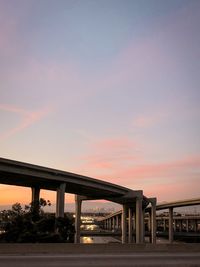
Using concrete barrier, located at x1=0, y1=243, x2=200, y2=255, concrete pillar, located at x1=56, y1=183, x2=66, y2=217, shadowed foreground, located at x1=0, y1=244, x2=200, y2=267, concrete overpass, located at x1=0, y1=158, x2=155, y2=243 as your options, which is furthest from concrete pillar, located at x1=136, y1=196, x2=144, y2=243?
concrete barrier, located at x1=0, y1=243, x2=200, y2=255

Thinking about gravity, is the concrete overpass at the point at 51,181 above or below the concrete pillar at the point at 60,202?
above

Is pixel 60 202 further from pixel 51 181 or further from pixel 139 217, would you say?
pixel 139 217

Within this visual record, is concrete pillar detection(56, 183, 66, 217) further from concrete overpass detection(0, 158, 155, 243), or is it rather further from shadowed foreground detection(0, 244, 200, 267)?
shadowed foreground detection(0, 244, 200, 267)

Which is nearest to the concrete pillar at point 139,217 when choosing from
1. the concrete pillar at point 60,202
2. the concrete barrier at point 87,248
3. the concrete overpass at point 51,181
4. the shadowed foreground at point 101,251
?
the concrete overpass at point 51,181

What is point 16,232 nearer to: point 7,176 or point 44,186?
point 7,176

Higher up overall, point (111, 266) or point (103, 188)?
point (103, 188)

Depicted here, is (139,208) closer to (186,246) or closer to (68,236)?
(68,236)

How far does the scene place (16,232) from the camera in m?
52.8

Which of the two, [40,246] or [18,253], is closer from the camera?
[18,253]

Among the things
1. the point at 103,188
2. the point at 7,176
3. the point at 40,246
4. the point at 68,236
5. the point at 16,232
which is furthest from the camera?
the point at 103,188

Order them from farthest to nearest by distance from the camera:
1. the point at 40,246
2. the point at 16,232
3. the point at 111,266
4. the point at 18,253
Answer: the point at 16,232 → the point at 40,246 → the point at 18,253 → the point at 111,266

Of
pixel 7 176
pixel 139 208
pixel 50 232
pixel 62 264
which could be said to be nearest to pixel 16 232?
pixel 50 232

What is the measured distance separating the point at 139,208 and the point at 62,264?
8887 centimetres

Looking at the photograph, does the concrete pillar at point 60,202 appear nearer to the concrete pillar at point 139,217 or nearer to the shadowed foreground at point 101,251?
the concrete pillar at point 139,217
